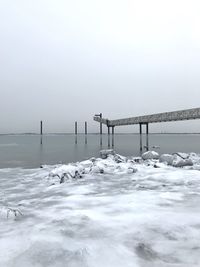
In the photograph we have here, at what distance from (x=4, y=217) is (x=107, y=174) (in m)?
10.6

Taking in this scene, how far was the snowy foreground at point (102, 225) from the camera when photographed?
5.96 m

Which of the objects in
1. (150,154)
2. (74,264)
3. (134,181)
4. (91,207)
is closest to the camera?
(74,264)

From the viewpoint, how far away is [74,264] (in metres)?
5.68

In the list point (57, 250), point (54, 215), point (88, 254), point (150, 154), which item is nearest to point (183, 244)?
point (88, 254)

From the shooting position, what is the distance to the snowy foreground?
19.6ft

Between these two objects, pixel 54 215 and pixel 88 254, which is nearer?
pixel 88 254

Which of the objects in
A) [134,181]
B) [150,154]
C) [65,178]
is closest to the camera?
[134,181]

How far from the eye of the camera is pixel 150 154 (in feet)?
124

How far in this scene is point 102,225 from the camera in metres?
7.98

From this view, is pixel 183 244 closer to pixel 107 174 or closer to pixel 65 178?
pixel 65 178

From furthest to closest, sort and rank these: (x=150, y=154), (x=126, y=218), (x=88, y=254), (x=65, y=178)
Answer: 1. (x=150, y=154)
2. (x=65, y=178)
3. (x=126, y=218)
4. (x=88, y=254)

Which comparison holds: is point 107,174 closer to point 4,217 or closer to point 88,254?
point 4,217

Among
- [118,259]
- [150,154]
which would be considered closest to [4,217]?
[118,259]

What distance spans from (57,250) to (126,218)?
8.95 ft
